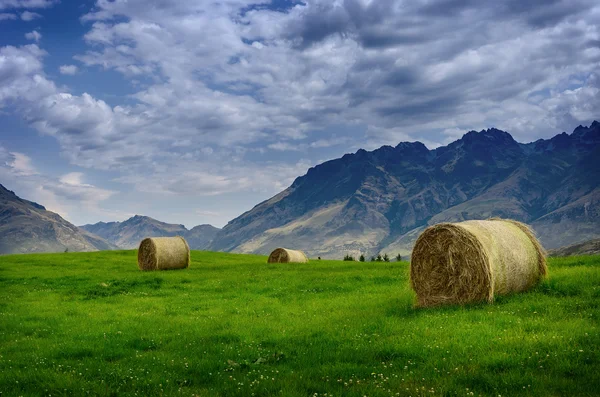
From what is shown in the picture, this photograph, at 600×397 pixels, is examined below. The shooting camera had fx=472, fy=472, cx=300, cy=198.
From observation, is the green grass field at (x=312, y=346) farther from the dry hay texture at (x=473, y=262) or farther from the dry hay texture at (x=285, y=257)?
the dry hay texture at (x=285, y=257)

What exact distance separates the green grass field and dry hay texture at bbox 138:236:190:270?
20.5m

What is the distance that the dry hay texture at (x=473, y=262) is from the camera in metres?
17.2

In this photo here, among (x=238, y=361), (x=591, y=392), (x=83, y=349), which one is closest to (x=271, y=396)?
(x=238, y=361)

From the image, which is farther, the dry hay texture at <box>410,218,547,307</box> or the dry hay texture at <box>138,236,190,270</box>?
the dry hay texture at <box>138,236,190,270</box>

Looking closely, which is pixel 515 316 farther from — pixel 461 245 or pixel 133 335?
pixel 133 335

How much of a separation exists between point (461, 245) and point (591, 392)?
382 inches

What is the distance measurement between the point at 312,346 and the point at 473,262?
7.68 meters

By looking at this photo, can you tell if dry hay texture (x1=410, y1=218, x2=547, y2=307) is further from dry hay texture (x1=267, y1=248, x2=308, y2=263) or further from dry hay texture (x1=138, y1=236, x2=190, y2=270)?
dry hay texture (x1=267, y1=248, x2=308, y2=263)

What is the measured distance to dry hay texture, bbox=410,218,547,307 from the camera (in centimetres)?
1725

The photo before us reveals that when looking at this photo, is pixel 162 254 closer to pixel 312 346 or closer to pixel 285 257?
pixel 285 257

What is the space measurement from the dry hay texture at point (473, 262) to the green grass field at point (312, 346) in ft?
2.23

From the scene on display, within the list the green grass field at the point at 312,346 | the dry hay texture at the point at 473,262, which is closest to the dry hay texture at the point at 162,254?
the green grass field at the point at 312,346

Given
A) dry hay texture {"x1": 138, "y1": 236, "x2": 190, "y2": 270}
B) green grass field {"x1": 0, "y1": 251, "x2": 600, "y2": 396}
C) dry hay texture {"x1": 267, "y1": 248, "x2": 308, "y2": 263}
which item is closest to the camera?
green grass field {"x1": 0, "y1": 251, "x2": 600, "y2": 396}

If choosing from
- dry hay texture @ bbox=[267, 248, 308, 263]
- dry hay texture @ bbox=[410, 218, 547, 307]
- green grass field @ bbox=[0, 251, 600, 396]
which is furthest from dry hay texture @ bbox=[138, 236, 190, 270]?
dry hay texture @ bbox=[410, 218, 547, 307]
